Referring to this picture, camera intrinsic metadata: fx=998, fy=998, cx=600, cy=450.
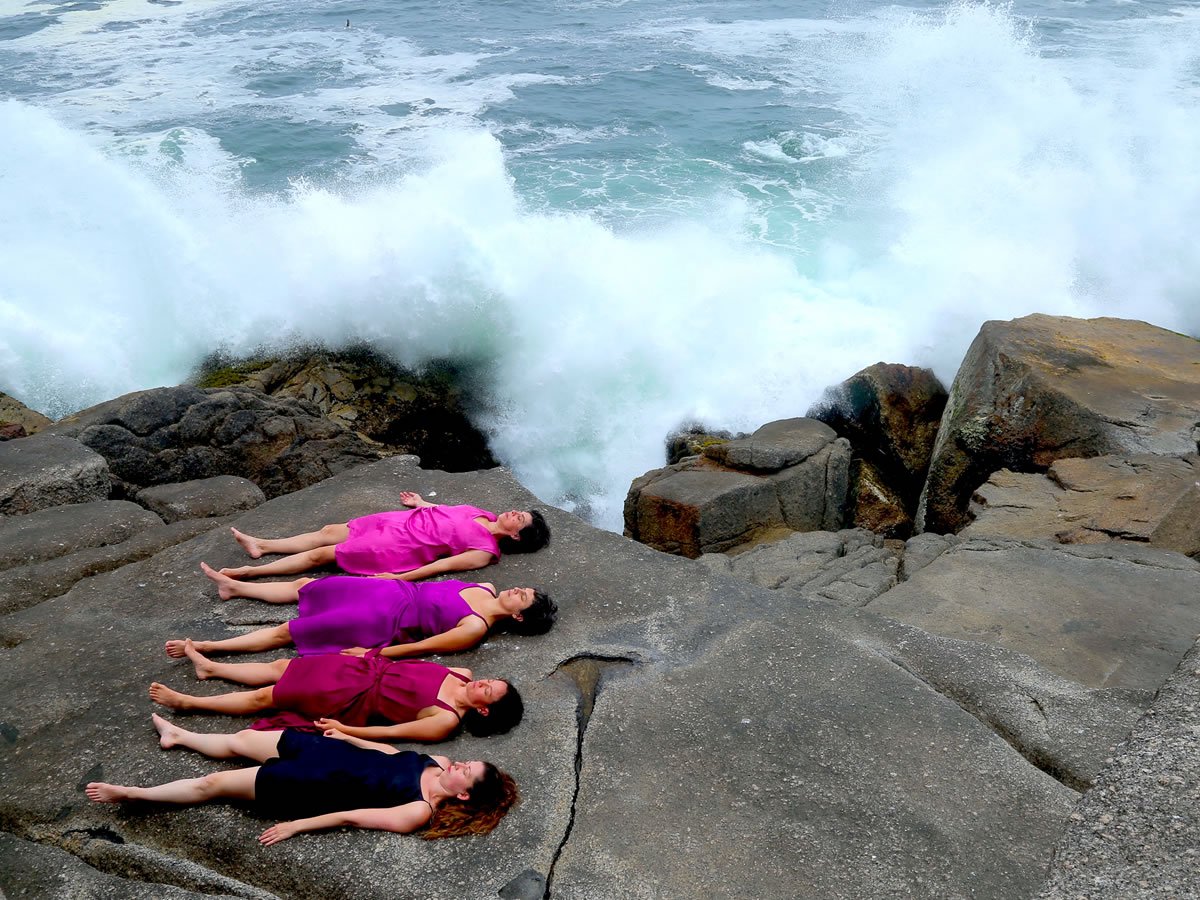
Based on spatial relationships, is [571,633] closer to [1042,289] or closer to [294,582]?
[294,582]

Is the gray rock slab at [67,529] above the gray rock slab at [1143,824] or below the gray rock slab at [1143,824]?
below

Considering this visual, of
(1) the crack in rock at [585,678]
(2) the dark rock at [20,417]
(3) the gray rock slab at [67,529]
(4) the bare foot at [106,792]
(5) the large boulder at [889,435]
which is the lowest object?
(5) the large boulder at [889,435]

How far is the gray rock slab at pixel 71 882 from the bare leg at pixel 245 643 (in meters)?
Answer: 1.02

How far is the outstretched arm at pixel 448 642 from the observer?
4.20m

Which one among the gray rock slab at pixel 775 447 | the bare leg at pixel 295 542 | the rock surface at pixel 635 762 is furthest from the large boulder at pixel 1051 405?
the bare leg at pixel 295 542

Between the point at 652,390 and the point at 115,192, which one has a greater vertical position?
the point at 115,192

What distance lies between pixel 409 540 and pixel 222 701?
1.29 m

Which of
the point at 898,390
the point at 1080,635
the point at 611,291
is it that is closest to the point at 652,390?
the point at 611,291

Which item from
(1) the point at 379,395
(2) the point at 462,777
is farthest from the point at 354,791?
(1) the point at 379,395

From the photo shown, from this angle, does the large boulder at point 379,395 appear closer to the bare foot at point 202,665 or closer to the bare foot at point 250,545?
the bare foot at point 250,545

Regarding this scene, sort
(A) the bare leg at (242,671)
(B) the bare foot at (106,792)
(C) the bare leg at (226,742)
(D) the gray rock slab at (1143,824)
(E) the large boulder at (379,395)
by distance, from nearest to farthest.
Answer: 1. (D) the gray rock slab at (1143,824)
2. (B) the bare foot at (106,792)
3. (C) the bare leg at (226,742)
4. (A) the bare leg at (242,671)
5. (E) the large boulder at (379,395)

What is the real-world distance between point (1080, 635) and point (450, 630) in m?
3.04

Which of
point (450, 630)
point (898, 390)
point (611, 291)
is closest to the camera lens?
point (450, 630)

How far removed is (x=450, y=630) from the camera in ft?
14.1
